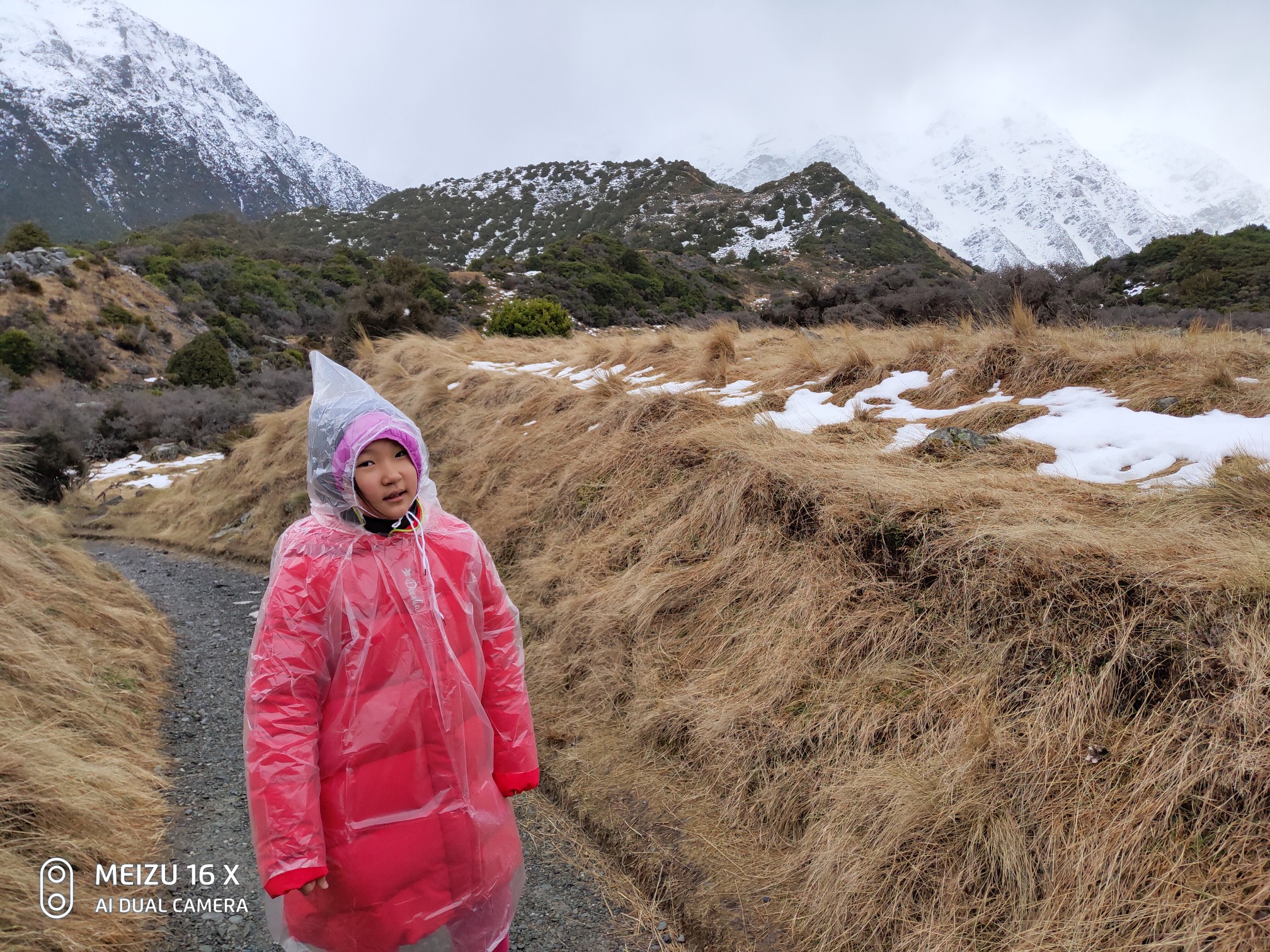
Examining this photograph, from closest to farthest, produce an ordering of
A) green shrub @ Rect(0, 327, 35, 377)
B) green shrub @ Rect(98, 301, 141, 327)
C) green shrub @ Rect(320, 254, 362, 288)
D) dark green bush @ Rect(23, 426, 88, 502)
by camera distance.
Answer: dark green bush @ Rect(23, 426, 88, 502)
green shrub @ Rect(0, 327, 35, 377)
green shrub @ Rect(98, 301, 141, 327)
green shrub @ Rect(320, 254, 362, 288)

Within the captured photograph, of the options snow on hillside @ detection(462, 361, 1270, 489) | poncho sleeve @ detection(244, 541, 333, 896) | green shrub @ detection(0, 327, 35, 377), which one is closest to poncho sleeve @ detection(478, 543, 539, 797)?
poncho sleeve @ detection(244, 541, 333, 896)

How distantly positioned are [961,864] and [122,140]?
12482 centimetres

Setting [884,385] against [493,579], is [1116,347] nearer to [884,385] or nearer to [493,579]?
[884,385]

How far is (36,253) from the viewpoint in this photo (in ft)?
82.6

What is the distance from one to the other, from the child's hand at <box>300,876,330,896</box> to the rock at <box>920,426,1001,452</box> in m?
3.67

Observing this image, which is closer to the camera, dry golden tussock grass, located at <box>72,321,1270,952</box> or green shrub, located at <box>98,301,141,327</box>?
dry golden tussock grass, located at <box>72,321,1270,952</box>

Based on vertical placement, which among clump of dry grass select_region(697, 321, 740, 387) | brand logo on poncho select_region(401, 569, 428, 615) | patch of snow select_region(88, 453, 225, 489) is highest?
clump of dry grass select_region(697, 321, 740, 387)

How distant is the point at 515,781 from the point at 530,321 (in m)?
12.6

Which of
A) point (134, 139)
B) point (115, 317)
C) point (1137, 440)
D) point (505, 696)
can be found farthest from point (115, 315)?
point (134, 139)

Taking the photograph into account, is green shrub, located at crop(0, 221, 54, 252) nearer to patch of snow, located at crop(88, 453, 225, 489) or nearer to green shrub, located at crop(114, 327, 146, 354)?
green shrub, located at crop(114, 327, 146, 354)

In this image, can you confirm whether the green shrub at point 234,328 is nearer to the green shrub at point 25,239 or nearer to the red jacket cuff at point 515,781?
the green shrub at point 25,239

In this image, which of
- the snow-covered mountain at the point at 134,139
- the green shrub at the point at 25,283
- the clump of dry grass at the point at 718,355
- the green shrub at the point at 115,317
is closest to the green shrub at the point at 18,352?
the green shrub at the point at 25,283

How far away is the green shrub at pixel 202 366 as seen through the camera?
2120 cm

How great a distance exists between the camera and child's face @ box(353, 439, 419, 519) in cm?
164
